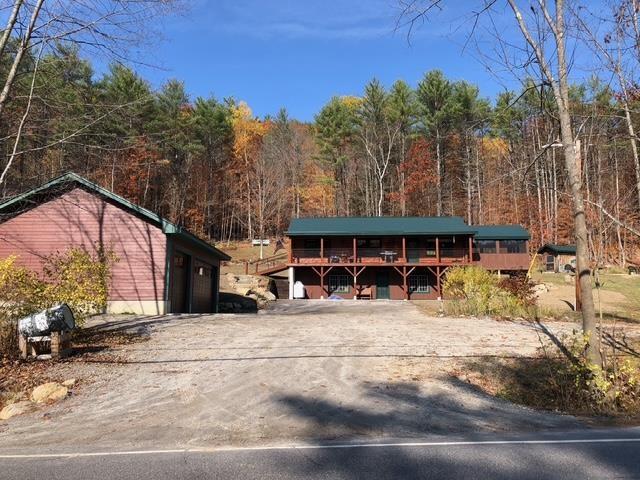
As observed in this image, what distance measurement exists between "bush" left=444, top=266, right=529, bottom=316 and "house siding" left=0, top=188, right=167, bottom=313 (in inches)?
444

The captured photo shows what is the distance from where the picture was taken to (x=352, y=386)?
8477 mm

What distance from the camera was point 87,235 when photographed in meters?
18.9

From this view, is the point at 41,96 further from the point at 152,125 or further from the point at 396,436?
the point at 152,125

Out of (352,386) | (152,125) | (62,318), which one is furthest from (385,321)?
(152,125)

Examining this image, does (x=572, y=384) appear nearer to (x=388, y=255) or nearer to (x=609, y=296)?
(x=609, y=296)

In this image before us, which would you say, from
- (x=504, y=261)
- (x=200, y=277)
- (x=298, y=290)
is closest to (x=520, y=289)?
(x=200, y=277)

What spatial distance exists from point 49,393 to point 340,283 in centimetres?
2909

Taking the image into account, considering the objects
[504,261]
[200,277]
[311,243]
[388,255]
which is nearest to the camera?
[200,277]

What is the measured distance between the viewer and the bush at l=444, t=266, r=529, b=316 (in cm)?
1733

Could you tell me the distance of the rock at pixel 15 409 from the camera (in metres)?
7.40

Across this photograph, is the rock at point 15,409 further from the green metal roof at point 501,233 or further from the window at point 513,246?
the window at point 513,246

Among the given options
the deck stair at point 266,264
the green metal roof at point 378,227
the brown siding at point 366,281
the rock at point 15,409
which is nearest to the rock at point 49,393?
the rock at point 15,409

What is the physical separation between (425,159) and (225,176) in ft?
72.4

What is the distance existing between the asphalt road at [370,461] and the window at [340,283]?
3072cm
